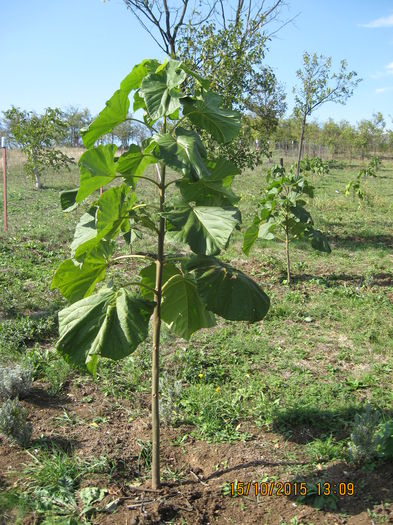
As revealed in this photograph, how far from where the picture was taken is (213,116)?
6.79ft

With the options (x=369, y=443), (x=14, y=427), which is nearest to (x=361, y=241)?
(x=369, y=443)

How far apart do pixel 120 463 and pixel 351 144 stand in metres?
37.5

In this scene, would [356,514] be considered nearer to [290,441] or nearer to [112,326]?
[290,441]

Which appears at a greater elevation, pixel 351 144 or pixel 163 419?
pixel 351 144

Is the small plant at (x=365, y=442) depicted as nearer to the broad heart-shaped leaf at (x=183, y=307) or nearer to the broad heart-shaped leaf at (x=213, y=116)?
the broad heart-shaped leaf at (x=183, y=307)

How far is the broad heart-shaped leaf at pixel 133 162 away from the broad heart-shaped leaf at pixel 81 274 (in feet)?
1.15

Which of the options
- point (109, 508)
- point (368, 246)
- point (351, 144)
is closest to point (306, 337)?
point (109, 508)

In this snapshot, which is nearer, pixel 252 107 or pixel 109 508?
Answer: pixel 109 508

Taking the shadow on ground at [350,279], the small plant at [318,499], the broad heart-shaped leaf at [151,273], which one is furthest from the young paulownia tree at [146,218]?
the shadow on ground at [350,279]

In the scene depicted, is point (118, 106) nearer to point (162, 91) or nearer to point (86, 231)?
point (162, 91)

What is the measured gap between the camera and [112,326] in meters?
2.05

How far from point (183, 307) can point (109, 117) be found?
1032 mm

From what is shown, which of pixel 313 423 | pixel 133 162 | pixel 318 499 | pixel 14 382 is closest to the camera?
pixel 133 162

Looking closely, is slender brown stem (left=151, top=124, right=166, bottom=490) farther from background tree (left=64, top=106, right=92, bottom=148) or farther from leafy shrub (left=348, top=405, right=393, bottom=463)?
background tree (left=64, top=106, right=92, bottom=148)
